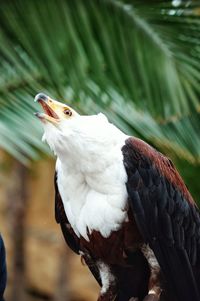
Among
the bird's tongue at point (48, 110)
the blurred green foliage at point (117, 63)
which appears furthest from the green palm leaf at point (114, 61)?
the bird's tongue at point (48, 110)

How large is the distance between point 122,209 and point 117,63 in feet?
6.08

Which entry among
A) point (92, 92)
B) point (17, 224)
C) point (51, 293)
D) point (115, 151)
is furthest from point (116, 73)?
point (51, 293)

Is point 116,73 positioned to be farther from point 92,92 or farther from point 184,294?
point 184,294

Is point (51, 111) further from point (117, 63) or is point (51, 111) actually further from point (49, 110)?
point (117, 63)

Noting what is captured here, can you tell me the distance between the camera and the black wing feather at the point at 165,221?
309 cm

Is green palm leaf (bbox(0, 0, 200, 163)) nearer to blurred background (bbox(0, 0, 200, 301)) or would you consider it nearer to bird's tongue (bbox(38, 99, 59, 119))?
blurred background (bbox(0, 0, 200, 301))

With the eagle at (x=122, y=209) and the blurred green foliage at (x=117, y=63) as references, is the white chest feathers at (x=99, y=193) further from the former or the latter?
the blurred green foliage at (x=117, y=63)

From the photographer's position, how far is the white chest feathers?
3.06m

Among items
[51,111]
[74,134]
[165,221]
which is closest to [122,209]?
[165,221]

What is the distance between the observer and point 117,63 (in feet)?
15.7

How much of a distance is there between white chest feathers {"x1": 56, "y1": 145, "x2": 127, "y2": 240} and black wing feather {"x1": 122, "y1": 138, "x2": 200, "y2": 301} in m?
0.04

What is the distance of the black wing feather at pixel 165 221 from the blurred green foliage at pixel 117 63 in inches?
44.0

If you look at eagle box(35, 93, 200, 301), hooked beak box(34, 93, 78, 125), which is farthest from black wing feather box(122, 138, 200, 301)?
hooked beak box(34, 93, 78, 125)

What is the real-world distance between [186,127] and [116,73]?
495mm
